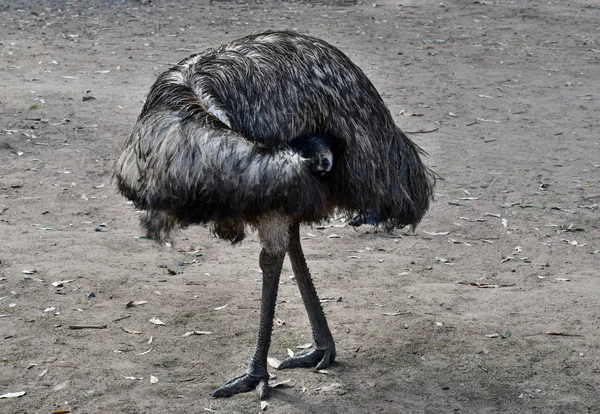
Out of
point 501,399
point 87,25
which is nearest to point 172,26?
point 87,25

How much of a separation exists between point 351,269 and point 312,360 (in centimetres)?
133

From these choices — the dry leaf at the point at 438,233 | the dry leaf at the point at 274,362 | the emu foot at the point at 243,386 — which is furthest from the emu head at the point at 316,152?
the dry leaf at the point at 438,233

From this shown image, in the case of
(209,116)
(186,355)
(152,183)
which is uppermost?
(209,116)

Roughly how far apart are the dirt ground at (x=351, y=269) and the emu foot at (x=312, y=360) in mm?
55

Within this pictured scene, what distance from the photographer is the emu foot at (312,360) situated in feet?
14.5

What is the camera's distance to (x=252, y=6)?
45.0ft

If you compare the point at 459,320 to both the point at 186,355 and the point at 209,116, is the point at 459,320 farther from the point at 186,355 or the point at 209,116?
the point at 209,116

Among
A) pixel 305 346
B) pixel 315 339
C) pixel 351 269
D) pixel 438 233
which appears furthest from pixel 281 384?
pixel 438 233

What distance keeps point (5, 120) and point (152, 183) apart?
5147mm

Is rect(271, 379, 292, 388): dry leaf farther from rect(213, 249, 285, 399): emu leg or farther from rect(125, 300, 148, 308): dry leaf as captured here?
rect(125, 300, 148, 308): dry leaf

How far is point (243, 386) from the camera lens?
4137 mm

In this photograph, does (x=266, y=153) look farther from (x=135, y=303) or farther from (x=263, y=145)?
(x=135, y=303)

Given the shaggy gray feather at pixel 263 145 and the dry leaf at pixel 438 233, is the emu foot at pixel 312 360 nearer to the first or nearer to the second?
the shaggy gray feather at pixel 263 145

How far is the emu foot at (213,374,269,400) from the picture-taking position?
162 inches
